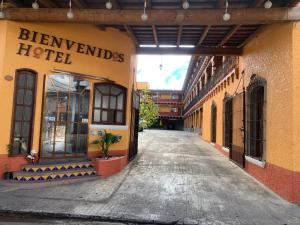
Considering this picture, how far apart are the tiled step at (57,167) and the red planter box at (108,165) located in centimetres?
28

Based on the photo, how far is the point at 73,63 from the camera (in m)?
7.89

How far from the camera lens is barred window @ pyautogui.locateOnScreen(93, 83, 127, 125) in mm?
8438

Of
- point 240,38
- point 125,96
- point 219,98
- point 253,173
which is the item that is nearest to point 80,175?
point 125,96

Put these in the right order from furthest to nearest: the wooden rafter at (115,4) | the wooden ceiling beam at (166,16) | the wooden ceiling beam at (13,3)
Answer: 1. the wooden ceiling beam at (13,3)
2. the wooden rafter at (115,4)
3. the wooden ceiling beam at (166,16)

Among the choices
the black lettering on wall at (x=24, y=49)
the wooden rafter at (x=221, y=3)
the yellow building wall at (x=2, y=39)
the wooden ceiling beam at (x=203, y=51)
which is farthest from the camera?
the wooden ceiling beam at (x=203, y=51)

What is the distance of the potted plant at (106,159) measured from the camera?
765 centimetres

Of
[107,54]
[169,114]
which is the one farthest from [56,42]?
[169,114]

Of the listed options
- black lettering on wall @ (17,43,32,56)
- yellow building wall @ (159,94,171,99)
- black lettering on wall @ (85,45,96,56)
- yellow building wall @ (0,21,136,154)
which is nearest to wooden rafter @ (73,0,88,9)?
yellow building wall @ (0,21,136,154)

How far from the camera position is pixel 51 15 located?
647 centimetres

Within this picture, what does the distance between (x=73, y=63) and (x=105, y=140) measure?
2.68m

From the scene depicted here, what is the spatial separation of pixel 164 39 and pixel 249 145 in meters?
4.96

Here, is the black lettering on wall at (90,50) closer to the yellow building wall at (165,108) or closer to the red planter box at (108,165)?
the red planter box at (108,165)

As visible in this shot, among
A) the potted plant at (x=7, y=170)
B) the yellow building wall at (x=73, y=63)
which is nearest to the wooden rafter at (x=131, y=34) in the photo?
the yellow building wall at (x=73, y=63)

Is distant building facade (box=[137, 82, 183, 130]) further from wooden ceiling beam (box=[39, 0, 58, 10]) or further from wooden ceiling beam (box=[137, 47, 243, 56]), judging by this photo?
wooden ceiling beam (box=[39, 0, 58, 10])
